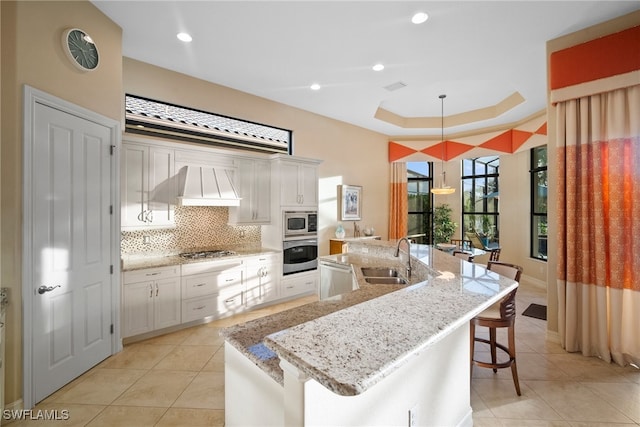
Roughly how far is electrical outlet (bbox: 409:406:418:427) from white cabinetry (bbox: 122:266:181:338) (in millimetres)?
2933

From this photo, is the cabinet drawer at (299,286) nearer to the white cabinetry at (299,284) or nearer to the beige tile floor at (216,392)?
the white cabinetry at (299,284)

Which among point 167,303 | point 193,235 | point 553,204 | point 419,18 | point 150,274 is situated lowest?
point 167,303

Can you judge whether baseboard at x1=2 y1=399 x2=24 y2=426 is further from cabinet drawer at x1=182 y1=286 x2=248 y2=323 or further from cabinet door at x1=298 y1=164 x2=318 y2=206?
cabinet door at x1=298 y1=164 x2=318 y2=206

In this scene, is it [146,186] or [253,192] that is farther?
[253,192]

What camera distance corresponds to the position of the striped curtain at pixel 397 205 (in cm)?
675

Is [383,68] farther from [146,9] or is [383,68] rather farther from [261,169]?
[146,9]

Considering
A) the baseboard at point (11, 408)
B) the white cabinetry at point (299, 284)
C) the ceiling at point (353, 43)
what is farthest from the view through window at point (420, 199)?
the baseboard at point (11, 408)

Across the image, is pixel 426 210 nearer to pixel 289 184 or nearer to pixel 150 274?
pixel 289 184

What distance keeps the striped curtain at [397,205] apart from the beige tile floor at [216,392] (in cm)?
393

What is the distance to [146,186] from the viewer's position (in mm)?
3283

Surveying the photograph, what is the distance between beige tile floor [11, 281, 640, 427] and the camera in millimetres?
1955

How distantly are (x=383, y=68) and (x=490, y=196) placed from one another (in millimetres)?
5050

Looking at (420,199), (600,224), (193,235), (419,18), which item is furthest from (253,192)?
(420,199)

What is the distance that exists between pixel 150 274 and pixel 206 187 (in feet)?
4.01
